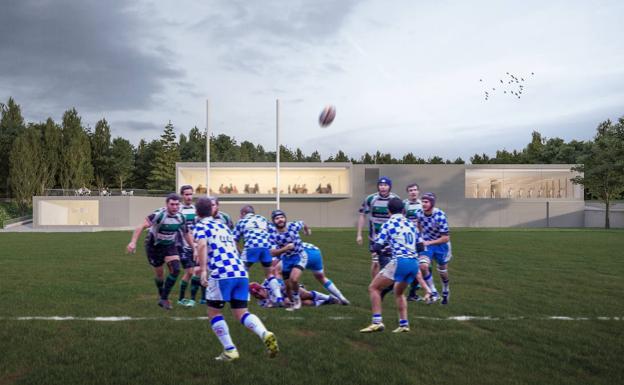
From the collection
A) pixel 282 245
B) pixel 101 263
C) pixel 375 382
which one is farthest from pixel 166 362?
pixel 101 263

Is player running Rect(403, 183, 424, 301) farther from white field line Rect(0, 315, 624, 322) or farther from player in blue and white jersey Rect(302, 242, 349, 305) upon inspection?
white field line Rect(0, 315, 624, 322)

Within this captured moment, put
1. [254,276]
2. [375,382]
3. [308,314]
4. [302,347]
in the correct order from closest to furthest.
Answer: [375,382]
[302,347]
[308,314]
[254,276]

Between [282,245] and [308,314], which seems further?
[282,245]

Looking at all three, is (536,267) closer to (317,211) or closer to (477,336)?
(477,336)

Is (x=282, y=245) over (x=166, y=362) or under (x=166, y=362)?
over

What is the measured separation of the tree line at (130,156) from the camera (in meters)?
49.6

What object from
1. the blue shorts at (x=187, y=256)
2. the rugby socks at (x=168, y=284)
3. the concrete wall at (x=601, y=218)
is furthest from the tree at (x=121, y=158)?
the rugby socks at (x=168, y=284)

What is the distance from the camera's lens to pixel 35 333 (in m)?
7.20

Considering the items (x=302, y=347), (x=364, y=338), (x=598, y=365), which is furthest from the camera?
(x=364, y=338)

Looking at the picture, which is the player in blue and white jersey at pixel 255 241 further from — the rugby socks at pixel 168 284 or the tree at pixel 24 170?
the tree at pixel 24 170

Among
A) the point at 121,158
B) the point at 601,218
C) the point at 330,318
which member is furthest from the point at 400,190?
the point at 121,158

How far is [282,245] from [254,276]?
13.7 feet

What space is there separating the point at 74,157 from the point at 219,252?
65798 mm

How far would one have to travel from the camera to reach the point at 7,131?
7144 centimetres
